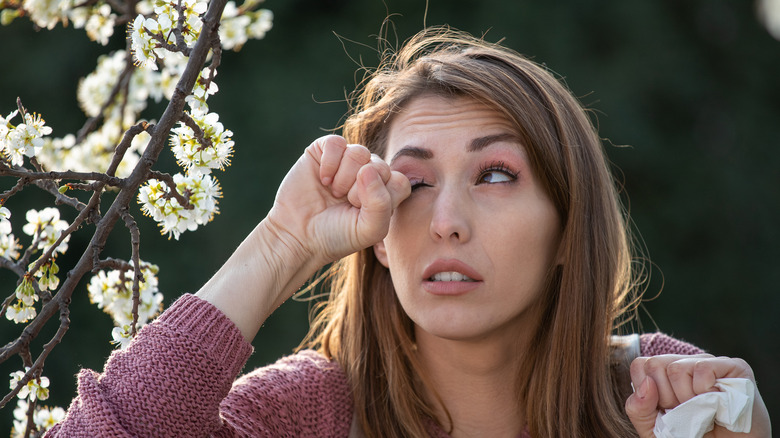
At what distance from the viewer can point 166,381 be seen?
1.49 metres

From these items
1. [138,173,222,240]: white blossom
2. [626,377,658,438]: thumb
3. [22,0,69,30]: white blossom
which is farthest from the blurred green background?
[626,377,658,438]: thumb

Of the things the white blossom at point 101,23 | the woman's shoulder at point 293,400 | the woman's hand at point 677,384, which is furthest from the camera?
the white blossom at point 101,23

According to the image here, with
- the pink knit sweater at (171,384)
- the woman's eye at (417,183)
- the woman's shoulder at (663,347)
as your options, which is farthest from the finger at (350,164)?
the woman's shoulder at (663,347)

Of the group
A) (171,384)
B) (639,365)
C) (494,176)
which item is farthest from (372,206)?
(639,365)

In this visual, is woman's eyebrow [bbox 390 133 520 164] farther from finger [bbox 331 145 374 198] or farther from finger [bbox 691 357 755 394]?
finger [bbox 691 357 755 394]

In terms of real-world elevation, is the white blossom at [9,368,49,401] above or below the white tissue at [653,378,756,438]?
above

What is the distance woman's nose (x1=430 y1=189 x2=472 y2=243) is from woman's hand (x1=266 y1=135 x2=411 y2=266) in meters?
0.09

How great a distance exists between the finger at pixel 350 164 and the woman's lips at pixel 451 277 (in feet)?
0.88

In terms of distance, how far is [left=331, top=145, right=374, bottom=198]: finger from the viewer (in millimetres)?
1656

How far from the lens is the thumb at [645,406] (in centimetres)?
152

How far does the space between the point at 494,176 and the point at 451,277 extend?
27 cm

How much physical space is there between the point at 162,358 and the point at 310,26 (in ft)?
13.4

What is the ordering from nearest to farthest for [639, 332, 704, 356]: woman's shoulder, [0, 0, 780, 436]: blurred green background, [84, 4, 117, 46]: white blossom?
1. [84, 4, 117, 46]: white blossom
2. [639, 332, 704, 356]: woman's shoulder
3. [0, 0, 780, 436]: blurred green background

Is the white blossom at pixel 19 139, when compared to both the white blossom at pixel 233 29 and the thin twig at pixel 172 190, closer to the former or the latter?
the thin twig at pixel 172 190
